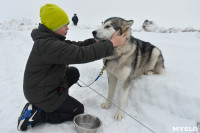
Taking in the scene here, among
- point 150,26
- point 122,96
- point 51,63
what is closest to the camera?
point 51,63

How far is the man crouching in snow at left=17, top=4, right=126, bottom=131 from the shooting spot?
1923mm

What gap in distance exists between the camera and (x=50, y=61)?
1968 mm

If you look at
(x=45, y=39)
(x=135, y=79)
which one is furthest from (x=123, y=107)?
(x=45, y=39)

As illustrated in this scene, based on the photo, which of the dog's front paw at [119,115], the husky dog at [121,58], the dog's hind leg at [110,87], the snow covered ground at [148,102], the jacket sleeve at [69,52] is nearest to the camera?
the jacket sleeve at [69,52]

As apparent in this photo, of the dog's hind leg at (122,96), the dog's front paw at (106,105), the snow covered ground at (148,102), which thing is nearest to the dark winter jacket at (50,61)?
the snow covered ground at (148,102)

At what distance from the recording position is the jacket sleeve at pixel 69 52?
6.20 ft

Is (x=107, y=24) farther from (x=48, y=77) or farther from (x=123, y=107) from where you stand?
(x=123, y=107)

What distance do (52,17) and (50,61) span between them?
0.54 m

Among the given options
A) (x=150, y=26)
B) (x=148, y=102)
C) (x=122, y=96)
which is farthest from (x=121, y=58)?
(x=150, y=26)

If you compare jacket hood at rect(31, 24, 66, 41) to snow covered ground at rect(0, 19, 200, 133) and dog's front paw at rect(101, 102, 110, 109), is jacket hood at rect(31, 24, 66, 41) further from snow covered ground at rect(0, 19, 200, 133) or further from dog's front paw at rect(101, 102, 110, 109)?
dog's front paw at rect(101, 102, 110, 109)

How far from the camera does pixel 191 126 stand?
7.23 ft

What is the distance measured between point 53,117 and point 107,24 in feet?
4.99

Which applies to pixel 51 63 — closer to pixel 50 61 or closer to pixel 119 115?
pixel 50 61

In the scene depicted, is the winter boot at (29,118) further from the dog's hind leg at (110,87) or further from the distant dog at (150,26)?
the distant dog at (150,26)
